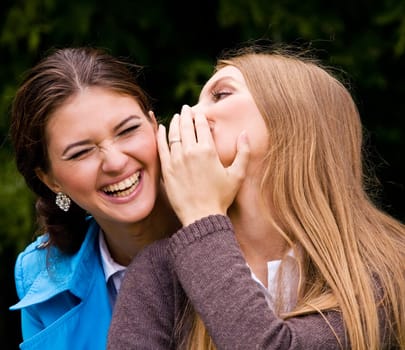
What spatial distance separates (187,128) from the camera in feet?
9.05

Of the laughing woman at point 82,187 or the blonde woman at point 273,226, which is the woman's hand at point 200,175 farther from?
the laughing woman at point 82,187

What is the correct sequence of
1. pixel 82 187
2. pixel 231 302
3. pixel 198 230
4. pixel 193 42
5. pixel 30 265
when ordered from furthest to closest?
pixel 193 42
pixel 30 265
pixel 82 187
pixel 198 230
pixel 231 302

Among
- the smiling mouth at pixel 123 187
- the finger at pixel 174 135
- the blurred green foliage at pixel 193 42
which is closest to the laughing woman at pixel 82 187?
the smiling mouth at pixel 123 187

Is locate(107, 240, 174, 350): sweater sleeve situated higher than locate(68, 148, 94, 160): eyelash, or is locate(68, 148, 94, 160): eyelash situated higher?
locate(68, 148, 94, 160): eyelash

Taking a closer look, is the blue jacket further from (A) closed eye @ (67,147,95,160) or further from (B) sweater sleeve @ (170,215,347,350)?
(B) sweater sleeve @ (170,215,347,350)

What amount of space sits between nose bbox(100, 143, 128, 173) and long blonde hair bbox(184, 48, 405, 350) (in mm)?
495

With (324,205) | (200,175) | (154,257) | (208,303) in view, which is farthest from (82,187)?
(324,205)

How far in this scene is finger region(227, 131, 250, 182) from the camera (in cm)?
267

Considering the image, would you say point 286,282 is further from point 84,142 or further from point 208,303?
point 84,142

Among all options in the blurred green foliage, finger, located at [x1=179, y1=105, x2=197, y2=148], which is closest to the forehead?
finger, located at [x1=179, y1=105, x2=197, y2=148]

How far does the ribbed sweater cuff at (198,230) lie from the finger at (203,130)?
0.89 ft

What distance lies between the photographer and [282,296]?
8.80 feet

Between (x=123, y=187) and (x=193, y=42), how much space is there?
277cm

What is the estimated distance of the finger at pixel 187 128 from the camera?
2.72m
